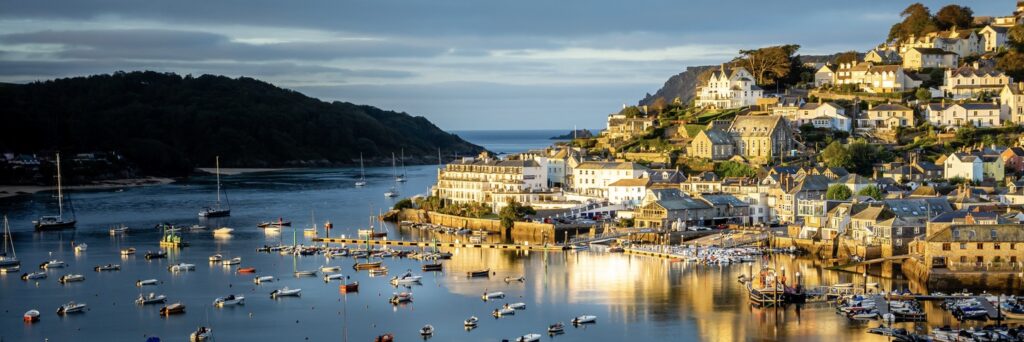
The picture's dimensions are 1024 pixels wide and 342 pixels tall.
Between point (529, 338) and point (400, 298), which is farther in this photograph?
point (400, 298)

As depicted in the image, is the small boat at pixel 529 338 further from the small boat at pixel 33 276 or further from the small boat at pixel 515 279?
the small boat at pixel 33 276

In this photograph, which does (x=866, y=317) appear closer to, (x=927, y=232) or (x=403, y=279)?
(x=927, y=232)

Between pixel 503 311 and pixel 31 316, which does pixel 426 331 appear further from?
pixel 31 316

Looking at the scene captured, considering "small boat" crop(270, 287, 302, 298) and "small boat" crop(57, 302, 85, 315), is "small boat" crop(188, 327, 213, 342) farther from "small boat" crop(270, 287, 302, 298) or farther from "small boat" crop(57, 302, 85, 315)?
"small boat" crop(270, 287, 302, 298)

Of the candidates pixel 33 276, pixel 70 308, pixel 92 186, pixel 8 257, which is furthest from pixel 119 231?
pixel 92 186

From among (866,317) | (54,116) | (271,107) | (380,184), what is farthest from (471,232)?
(271,107)
